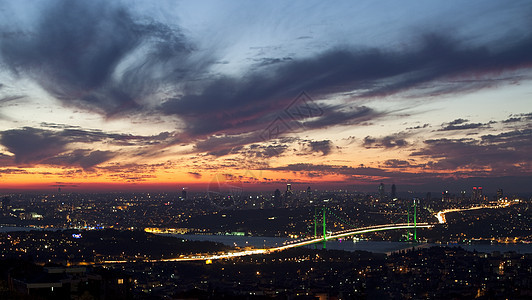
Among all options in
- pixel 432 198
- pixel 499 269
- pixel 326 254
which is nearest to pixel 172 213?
pixel 432 198

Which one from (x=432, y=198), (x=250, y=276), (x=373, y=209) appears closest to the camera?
(x=250, y=276)

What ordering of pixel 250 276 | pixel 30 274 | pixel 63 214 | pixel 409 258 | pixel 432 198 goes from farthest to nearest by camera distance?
pixel 432 198 < pixel 63 214 < pixel 409 258 < pixel 250 276 < pixel 30 274

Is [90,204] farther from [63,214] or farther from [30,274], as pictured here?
[30,274]

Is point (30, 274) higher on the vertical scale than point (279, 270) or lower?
higher

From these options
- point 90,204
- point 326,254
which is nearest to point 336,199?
point 90,204

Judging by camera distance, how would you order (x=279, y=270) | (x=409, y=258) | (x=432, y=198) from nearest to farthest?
1. (x=279, y=270)
2. (x=409, y=258)
3. (x=432, y=198)

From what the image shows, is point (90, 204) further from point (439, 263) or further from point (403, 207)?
point (439, 263)

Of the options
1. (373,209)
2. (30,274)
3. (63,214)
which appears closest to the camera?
(30,274)

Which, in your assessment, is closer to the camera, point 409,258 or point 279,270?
point 279,270

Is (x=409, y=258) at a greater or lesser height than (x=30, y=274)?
lesser
